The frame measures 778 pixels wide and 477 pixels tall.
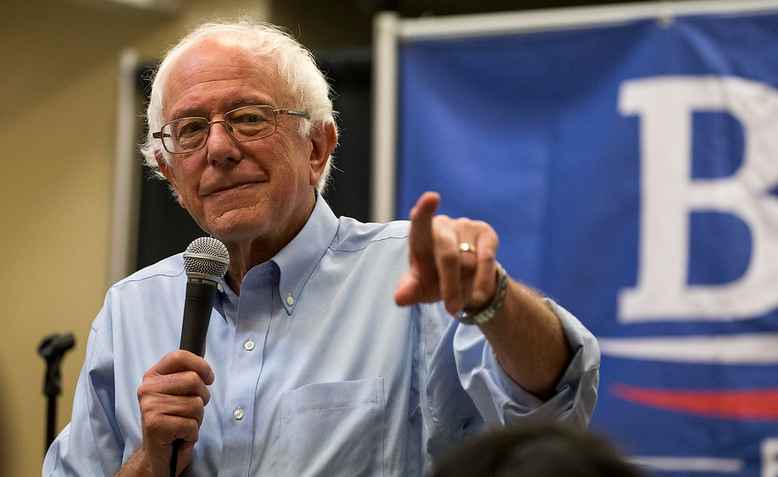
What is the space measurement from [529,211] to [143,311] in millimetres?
2184

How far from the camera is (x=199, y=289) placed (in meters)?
1.60

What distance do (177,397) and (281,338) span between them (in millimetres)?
290

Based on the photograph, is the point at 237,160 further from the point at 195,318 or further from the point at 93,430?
the point at 93,430

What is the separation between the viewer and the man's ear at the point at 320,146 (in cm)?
196

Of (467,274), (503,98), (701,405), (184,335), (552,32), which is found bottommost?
(701,405)

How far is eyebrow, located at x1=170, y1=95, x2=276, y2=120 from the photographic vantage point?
1810 mm

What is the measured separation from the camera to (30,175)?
16.8ft

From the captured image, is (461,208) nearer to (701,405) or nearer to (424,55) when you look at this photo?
(424,55)

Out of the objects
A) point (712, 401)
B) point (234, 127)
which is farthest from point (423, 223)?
point (712, 401)

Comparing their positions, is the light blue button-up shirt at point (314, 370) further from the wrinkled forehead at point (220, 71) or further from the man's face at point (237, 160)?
the wrinkled forehead at point (220, 71)

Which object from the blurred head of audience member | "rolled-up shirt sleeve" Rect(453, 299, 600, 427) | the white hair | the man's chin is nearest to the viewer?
the blurred head of audience member

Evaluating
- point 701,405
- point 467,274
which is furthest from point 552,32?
point 467,274

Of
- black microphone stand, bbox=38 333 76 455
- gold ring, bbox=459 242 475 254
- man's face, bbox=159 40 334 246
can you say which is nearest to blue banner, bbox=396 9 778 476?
black microphone stand, bbox=38 333 76 455

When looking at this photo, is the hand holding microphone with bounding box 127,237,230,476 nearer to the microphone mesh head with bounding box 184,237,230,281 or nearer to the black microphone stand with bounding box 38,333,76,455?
the microphone mesh head with bounding box 184,237,230,281
